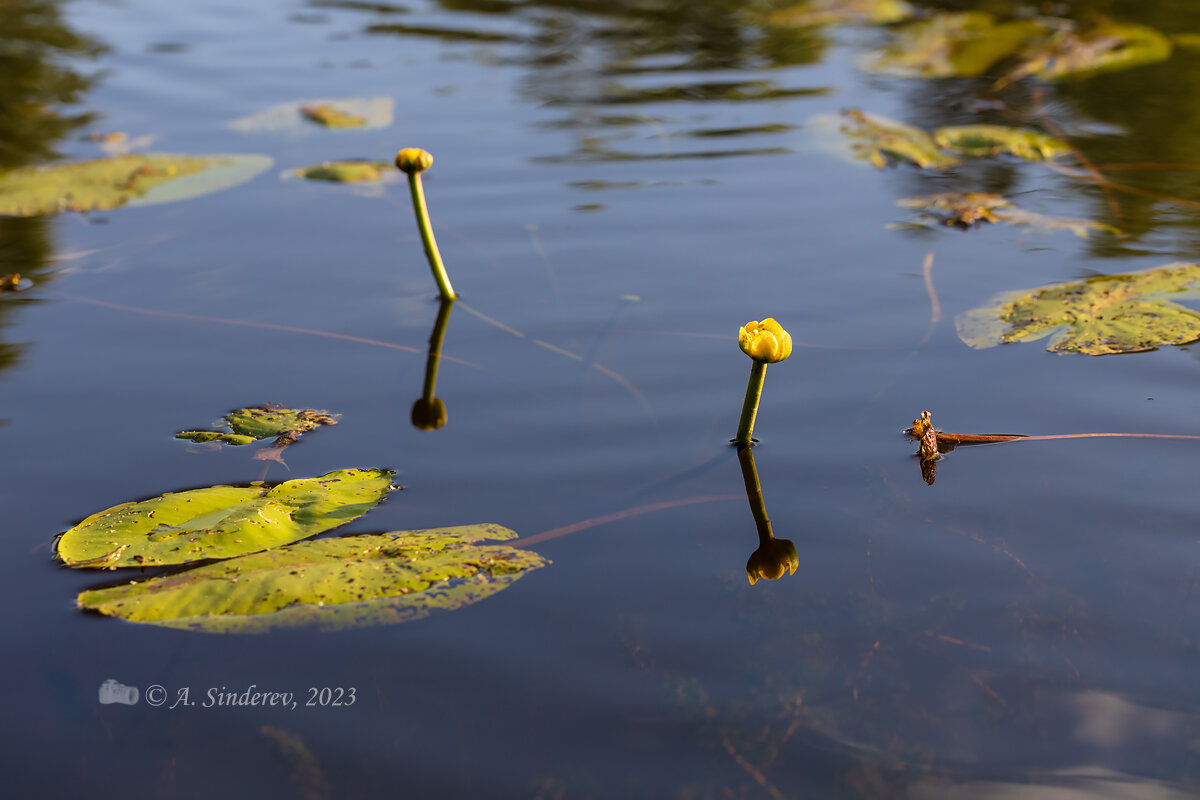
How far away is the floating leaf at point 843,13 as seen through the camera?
6.05m

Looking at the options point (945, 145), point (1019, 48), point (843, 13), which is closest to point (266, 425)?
point (945, 145)

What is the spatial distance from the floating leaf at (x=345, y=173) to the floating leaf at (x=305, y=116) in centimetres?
66

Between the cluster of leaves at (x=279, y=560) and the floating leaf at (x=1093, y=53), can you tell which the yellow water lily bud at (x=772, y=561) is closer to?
the cluster of leaves at (x=279, y=560)

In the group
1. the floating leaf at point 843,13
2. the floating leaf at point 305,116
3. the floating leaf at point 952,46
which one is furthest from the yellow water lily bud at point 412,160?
the floating leaf at point 843,13

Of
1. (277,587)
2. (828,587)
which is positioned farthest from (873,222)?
(277,587)

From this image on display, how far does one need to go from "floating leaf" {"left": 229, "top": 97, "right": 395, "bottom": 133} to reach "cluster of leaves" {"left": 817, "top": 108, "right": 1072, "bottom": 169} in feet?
7.40

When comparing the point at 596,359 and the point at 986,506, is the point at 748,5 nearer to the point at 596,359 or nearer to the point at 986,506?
the point at 596,359

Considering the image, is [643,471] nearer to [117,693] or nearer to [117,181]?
[117,693]

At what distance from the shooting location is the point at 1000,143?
366 cm

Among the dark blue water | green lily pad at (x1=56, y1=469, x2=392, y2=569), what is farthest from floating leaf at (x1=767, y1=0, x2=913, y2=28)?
green lily pad at (x1=56, y1=469, x2=392, y2=569)

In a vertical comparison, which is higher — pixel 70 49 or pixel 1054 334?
pixel 70 49

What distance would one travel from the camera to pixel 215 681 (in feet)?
4.59

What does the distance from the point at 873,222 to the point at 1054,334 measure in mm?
996

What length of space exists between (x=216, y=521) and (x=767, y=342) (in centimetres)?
108
